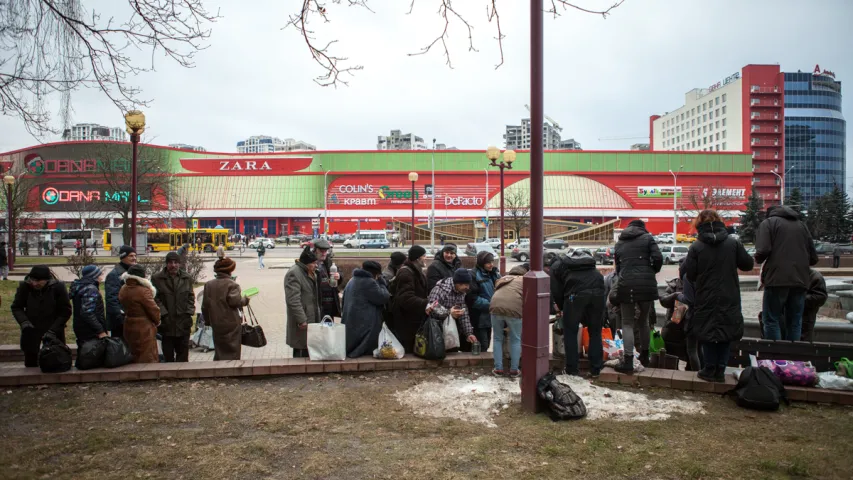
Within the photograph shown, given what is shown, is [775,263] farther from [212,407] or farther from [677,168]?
[677,168]

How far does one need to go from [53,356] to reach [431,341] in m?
3.85

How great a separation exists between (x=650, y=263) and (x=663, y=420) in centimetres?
181

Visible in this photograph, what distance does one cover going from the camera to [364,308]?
652 centimetres

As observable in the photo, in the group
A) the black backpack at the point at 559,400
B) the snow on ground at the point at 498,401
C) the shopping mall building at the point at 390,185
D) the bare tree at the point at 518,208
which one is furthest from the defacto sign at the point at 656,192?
the black backpack at the point at 559,400

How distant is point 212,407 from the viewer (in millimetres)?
5234

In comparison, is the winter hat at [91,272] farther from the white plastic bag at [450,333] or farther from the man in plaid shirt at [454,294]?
the white plastic bag at [450,333]

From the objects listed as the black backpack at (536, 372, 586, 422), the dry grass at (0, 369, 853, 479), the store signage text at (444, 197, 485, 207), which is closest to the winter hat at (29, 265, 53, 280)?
the dry grass at (0, 369, 853, 479)

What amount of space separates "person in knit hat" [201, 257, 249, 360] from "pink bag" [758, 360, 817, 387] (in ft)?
18.1

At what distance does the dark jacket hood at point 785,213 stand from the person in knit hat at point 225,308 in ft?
19.6

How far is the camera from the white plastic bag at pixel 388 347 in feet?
21.0

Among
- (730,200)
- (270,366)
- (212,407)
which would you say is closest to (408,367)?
(270,366)

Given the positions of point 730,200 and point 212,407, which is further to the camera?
point 730,200

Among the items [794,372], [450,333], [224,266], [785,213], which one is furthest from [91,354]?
[785,213]

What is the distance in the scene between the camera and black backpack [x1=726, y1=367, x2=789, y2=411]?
4984 millimetres
